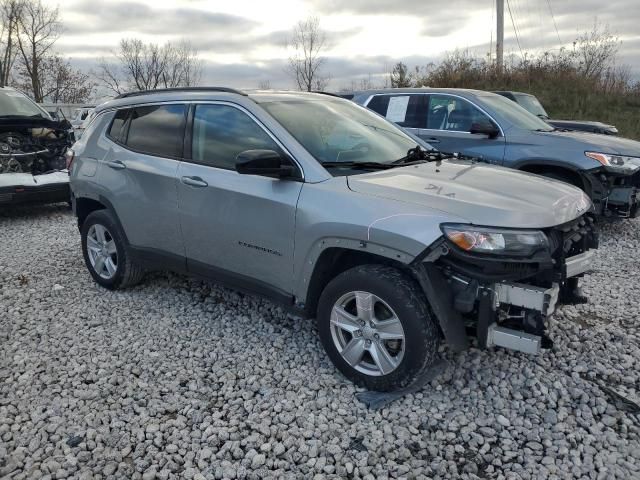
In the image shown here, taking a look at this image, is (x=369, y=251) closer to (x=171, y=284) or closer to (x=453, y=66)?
(x=171, y=284)

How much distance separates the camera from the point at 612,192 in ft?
20.5

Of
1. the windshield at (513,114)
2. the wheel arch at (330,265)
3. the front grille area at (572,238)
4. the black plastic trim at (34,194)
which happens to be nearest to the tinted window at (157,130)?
the wheel arch at (330,265)

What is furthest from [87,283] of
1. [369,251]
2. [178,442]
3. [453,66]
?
[453,66]

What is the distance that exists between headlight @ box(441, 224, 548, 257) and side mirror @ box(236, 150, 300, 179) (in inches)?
43.9

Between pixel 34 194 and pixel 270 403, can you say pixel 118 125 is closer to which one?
pixel 270 403

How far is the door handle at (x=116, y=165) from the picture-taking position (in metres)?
4.57

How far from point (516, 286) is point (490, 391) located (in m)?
0.76

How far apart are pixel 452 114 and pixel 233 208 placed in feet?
15.5

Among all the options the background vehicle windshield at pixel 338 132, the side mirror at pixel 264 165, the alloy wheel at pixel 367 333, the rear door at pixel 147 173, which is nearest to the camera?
the alloy wheel at pixel 367 333

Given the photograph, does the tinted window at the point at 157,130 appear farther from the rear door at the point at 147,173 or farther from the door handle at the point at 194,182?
the door handle at the point at 194,182

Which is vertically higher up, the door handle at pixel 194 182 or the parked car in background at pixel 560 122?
the parked car in background at pixel 560 122

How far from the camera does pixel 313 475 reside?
8.50 feet

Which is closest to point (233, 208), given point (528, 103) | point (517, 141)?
point (517, 141)

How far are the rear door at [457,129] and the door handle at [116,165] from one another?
4.04 metres
